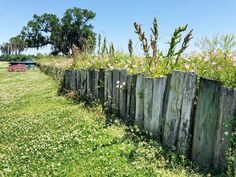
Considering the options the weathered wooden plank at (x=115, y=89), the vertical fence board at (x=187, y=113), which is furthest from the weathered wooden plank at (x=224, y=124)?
the weathered wooden plank at (x=115, y=89)

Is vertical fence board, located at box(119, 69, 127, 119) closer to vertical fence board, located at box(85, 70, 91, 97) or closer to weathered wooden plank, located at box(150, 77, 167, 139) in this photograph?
weathered wooden plank, located at box(150, 77, 167, 139)

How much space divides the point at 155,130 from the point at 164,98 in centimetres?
65

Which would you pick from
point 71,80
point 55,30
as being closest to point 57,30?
point 55,30

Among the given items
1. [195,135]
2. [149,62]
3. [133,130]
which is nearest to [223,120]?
[195,135]

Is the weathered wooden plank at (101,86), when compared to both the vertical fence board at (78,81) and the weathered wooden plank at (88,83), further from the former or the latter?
the vertical fence board at (78,81)

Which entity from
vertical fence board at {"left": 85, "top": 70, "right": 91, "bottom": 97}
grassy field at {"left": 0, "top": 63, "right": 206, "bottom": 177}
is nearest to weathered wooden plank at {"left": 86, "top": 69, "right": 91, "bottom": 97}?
vertical fence board at {"left": 85, "top": 70, "right": 91, "bottom": 97}

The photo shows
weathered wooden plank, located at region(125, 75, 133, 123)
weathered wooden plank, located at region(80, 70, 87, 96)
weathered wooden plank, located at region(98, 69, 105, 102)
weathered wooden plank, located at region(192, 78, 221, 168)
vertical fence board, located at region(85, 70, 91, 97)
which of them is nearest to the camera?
weathered wooden plank, located at region(192, 78, 221, 168)

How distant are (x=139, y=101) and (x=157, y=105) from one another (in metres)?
0.82

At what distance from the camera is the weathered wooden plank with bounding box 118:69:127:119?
7.83 meters

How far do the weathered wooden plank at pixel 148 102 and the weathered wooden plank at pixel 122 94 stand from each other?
3.94 feet

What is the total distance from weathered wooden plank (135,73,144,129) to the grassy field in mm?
286

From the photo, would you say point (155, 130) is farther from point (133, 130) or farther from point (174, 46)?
point (174, 46)

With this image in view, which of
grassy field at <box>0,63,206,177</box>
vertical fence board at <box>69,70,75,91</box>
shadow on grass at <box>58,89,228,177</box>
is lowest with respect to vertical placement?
grassy field at <box>0,63,206,177</box>

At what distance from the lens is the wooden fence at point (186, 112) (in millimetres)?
4703
